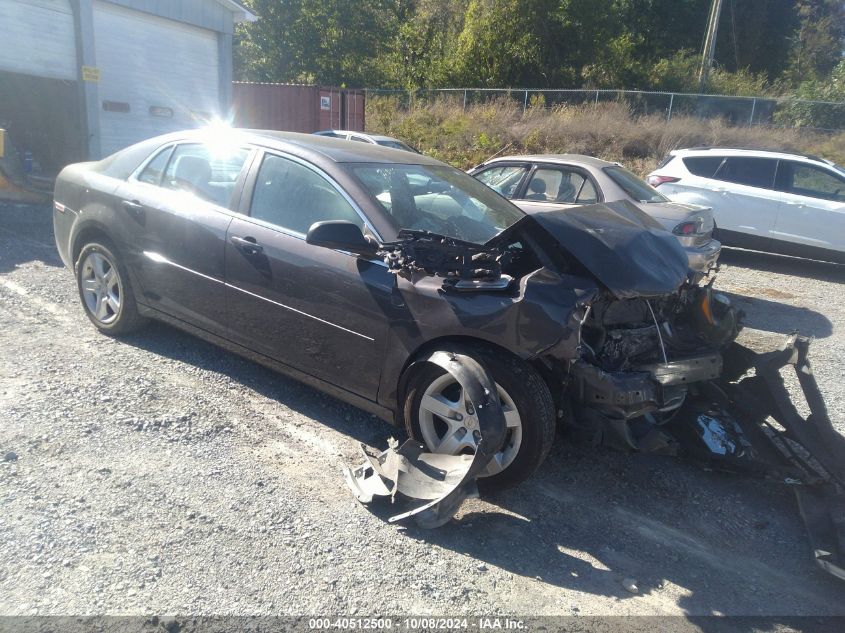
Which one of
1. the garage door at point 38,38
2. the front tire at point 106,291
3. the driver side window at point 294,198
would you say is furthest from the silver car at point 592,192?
the garage door at point 38,38

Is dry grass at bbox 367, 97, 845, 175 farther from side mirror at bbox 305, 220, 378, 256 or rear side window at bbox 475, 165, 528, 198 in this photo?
side mirror at bbox 305, 220, 378, 256

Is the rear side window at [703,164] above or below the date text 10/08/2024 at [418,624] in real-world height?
above

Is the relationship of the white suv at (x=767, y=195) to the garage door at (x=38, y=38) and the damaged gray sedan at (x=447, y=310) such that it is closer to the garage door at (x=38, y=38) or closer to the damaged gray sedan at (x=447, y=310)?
the damaged gray sedan at (x=447, y=310)

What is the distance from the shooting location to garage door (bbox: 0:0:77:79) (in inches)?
457

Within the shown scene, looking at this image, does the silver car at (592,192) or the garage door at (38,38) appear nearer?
the silver car at (592,192)

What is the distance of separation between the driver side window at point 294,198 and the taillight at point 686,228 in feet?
15.2

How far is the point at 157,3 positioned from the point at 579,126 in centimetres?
1177

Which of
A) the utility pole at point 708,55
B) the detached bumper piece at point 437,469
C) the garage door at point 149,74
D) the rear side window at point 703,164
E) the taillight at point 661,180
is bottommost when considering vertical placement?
the detached bumper piece at point 437,469

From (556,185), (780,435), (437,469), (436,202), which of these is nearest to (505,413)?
(437,469)

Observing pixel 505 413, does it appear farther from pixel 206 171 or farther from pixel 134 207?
pixel 134 207

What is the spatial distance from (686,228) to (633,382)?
4712 mm

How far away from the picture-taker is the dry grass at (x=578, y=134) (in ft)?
61.1

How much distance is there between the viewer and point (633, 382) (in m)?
3.26

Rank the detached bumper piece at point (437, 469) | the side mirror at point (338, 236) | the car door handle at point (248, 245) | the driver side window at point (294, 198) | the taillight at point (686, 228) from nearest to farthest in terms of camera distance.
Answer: the detached bumper piece at point (437, 469)
the side mirror at point (338, 236)
the driver side window at point (294, 198)
the car door handle at point (248, 245)
the taillight at point (686, 228)
